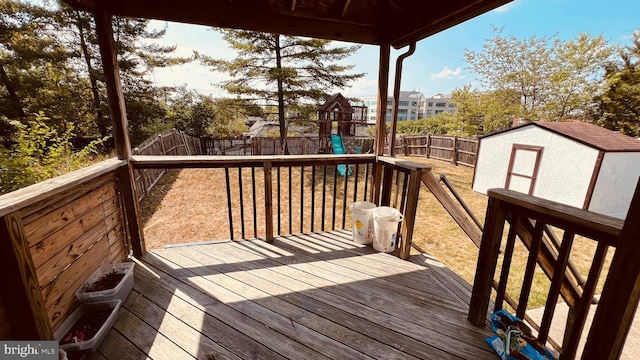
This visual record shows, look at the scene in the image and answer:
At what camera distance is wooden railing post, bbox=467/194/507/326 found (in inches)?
61.1

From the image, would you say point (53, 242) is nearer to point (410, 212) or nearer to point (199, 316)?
point (199, 316)

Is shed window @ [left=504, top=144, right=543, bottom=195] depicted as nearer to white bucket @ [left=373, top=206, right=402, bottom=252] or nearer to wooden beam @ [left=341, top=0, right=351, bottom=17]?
white bucket @ [left=373, top=206, right=402, bottom=252]

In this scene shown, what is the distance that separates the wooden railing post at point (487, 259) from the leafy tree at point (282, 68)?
9.55 meters

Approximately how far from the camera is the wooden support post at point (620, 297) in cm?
92

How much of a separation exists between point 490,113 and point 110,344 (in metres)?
16.8

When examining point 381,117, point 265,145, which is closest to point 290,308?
point 381,117

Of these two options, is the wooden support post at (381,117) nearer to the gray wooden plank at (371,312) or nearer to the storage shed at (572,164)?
the gray wooden plank at (371,312)

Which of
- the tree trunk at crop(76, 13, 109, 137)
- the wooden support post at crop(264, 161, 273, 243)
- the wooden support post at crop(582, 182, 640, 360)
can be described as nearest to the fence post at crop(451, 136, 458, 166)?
the wooden support post at crop(264, 161, 273, 243)

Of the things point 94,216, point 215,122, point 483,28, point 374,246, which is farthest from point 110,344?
point 483,28

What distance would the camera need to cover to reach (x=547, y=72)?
480 inches

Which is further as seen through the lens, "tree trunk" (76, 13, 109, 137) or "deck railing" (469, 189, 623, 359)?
"tree trunk" (76, 13, 109, 137)

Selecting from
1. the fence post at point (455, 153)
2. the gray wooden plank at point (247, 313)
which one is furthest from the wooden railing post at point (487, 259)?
the fence post at point (455, 153)

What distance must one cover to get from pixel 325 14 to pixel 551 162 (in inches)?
329

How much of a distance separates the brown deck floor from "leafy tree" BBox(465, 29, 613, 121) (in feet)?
47.7
